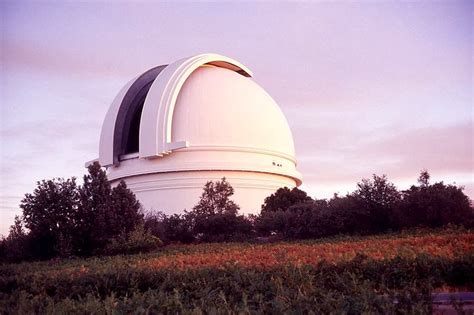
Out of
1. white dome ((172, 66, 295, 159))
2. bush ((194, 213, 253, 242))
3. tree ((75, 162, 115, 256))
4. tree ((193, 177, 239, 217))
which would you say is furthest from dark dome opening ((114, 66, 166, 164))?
tree ((75, 162, 115, 256))

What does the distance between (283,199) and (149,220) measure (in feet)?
32.3

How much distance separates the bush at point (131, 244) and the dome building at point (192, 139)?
1194 cm

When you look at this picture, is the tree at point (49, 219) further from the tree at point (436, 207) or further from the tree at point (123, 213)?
the tree at point (436, 207)

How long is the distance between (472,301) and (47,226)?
65.1ft

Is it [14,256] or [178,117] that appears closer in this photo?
[14,256]

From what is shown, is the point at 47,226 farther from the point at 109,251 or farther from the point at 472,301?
the point at 472,301

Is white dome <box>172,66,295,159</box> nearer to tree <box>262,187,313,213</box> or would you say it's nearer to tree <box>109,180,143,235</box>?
tree <box>262,187,313,213</box>

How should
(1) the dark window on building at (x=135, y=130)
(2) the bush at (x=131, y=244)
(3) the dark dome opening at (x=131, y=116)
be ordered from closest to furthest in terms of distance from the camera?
(2) the bush at (x=131, y=244) < (3) the dark dome opening at (x=131, y=116) < (1) the dark window on building at (x=135, y=130)

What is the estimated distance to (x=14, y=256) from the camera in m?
23.5

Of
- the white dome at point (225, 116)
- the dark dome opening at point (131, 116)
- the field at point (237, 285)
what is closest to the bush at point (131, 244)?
the field at point (237, 285)

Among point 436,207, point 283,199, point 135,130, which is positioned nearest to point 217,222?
point 283,199

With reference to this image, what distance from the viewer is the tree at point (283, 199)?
3434 cm

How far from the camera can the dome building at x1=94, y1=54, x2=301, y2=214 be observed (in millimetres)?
35844

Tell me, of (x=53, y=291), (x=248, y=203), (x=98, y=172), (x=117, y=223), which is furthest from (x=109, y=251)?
(x=248, y=203)
